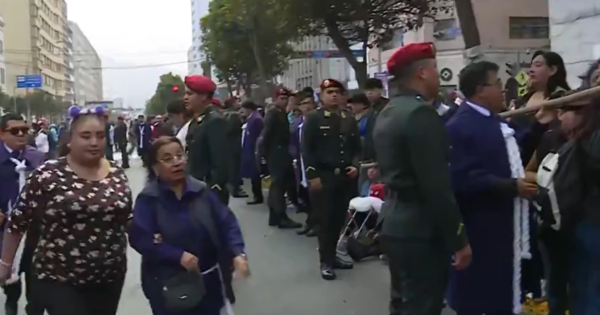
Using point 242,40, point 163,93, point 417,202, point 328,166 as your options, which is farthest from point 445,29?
point 163,93

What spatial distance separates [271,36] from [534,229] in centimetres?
2925

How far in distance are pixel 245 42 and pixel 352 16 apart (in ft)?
73.4

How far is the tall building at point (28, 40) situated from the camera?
112188 millimetres

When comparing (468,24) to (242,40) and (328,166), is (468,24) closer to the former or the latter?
(328,166)

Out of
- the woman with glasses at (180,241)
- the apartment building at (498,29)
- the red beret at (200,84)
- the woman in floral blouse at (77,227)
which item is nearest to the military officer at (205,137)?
the red beret at (200,84)

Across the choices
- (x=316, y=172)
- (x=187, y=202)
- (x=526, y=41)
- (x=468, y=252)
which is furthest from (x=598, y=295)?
(x=526, y=41)

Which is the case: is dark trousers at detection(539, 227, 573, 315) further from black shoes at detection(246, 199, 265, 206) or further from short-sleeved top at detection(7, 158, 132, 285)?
black shoes at detection(246, 199, 265, 206)

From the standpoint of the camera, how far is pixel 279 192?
12.0 meters

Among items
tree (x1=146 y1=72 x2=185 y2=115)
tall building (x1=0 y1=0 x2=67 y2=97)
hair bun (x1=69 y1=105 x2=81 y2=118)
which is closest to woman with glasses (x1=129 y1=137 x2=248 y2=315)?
hair bun (x1=69 y1=105 x2=81 y2=118)

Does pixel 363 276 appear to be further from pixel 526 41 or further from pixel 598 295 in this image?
pixel 526 41

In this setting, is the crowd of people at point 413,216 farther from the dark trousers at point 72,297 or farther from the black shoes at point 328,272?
the black shoes at point 328,272

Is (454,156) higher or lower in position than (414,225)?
higher

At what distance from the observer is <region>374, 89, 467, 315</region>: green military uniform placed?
426cm

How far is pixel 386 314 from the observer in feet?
23.0
